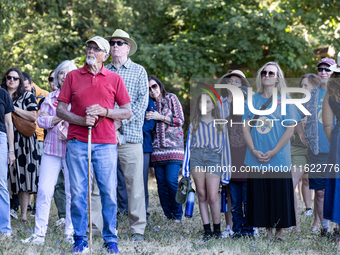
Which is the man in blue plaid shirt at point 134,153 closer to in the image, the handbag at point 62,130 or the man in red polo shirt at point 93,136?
the handbag at point 62,130

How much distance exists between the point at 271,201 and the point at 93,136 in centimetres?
214

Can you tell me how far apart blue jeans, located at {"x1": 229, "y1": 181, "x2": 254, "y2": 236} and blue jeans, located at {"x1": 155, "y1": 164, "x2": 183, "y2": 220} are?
1.24m

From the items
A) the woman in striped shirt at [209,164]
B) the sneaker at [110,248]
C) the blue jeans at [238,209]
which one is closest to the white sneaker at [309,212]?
the blue jeans at [238,209]

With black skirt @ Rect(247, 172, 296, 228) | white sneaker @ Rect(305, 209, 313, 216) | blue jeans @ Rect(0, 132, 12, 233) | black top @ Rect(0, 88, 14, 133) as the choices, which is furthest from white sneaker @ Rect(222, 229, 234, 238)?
black top @ Rect(0, 88, 14, 133)

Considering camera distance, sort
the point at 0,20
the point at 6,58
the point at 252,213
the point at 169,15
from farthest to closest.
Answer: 1. the point at 169,15
2. the point at 6,58
3. the point at 0,20
4. the point at 252,213

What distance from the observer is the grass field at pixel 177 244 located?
4.22 m

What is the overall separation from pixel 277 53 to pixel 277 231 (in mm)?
7318

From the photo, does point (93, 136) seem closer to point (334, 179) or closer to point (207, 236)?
point (207, 236)

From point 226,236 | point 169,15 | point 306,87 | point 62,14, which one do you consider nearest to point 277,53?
point 169,15

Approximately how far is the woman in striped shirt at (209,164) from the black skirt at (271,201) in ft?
1.26

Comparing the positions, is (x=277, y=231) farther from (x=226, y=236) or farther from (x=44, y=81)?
(x=44, y=81)

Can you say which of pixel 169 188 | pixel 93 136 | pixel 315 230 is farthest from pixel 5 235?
pixel 315 230

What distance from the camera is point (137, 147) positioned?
5.00 meters

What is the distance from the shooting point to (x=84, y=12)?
41.6 ft
